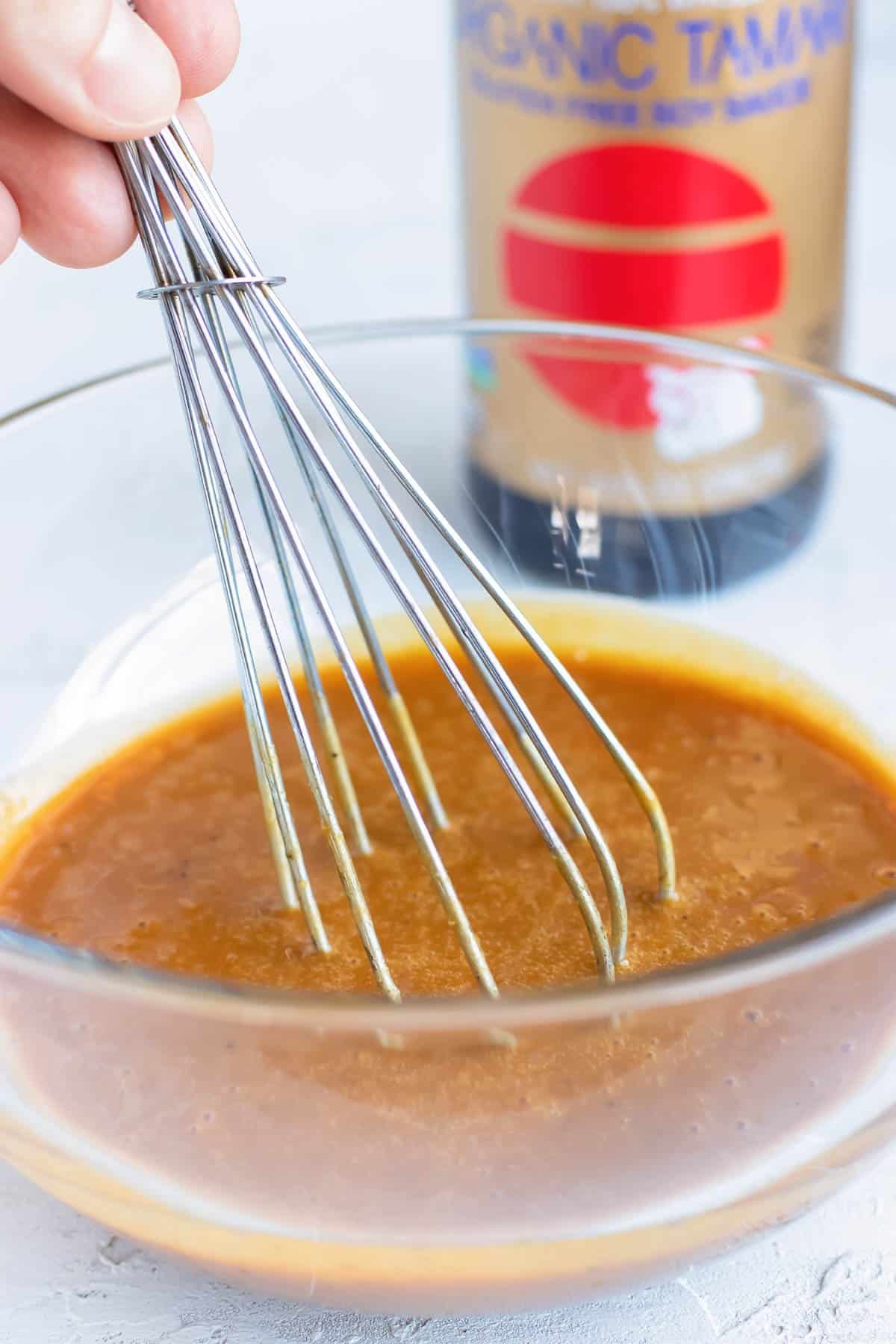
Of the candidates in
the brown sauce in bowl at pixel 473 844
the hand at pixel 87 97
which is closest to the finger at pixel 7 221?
the hand at pixel 87 97

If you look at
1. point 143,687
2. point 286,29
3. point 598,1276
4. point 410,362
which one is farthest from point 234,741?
point 286,29

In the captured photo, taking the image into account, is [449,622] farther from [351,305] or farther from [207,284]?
[351,305]

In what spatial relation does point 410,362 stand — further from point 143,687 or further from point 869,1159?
point 869,1159

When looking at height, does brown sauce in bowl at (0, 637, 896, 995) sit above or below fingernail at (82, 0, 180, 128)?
below

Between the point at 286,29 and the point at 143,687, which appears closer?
the point at 143,687

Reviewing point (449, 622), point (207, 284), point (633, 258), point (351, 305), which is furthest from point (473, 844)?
point (351, 305)

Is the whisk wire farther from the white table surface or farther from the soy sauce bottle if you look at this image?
the soy sauce bottle

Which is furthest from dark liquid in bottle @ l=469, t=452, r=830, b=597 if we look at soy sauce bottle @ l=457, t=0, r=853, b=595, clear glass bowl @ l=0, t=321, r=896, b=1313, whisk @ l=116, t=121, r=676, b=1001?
clear glass bowl @ l=0, t=321, r=896, b=1313
